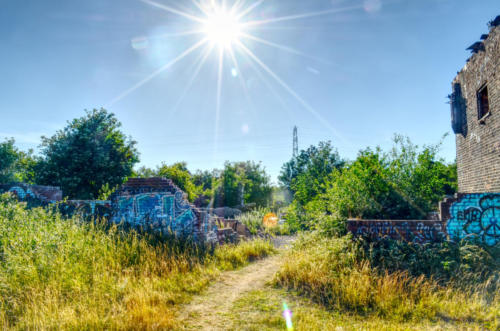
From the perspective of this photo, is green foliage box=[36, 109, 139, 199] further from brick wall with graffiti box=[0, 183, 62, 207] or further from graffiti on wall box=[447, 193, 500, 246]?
graffiti on wall box=[447, 193, 500, 246]

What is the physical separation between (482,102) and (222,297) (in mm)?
9647

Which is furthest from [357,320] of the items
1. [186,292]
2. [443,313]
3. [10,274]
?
[10,274]

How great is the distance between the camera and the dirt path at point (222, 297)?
12.6ft

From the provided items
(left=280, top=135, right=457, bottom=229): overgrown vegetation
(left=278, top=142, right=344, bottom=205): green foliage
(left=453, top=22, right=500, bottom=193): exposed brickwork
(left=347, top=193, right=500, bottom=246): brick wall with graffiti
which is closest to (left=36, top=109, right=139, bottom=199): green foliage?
(left=278, top=142, right=344, bottom=205): green foliage

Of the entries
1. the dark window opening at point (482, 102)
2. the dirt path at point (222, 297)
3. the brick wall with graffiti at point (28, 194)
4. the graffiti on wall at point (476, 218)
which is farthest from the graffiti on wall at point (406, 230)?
the brick wall with graffiti at point (28, 194)

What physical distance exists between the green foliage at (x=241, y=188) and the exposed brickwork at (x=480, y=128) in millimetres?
14871

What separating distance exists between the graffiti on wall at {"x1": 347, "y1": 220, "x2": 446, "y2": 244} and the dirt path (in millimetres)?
2424

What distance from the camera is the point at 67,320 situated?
3.43 metres

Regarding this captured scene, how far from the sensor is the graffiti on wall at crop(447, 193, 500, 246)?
18.0ft

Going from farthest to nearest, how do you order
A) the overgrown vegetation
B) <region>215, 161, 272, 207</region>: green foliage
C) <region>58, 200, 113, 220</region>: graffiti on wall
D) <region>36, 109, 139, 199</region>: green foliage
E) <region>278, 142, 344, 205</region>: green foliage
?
1. <region>215, 161, 272, 207</region>: green foliage
2. <region>36, 109, 139, 199</region>: green foliage
3. <region>278, 142, 344, 205</region>: green foliage
4. <region>58, 200, 113, 220</region>: graffiti on wall
5. the overgrown vegetation

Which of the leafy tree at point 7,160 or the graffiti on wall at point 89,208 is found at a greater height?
the leafy tree at point 7,160

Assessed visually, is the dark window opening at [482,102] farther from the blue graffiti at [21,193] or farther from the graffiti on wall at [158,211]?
the blue graffiti at [21,193]

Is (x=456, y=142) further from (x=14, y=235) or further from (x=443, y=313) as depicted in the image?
(x=14, y=235)

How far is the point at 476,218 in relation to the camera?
18.3ft
